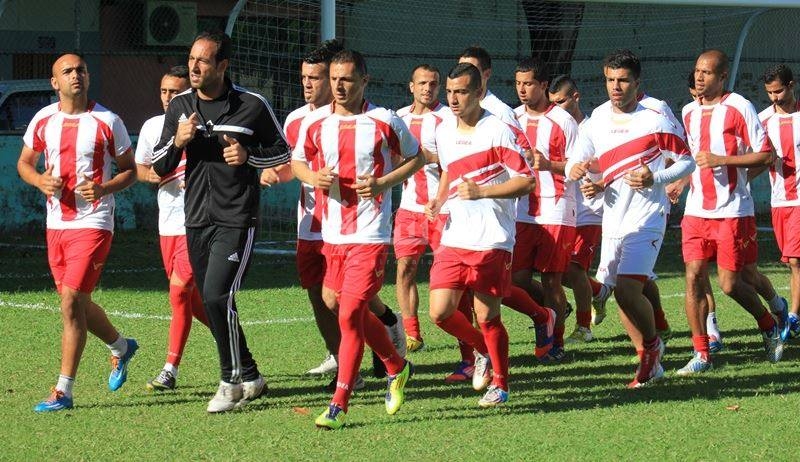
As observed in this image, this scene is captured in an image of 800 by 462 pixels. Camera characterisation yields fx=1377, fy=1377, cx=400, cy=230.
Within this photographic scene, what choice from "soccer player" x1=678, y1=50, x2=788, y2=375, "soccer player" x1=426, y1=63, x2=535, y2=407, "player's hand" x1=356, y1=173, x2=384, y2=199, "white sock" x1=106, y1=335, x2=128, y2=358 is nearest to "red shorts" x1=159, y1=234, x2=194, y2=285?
"white sock" x1=106, y1=335, x2=128, y2=358

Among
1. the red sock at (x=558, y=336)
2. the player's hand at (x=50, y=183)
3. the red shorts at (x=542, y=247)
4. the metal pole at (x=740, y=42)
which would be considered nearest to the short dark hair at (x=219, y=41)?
the player's hand at (x=50, y=183)

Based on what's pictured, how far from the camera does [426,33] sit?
23656mm

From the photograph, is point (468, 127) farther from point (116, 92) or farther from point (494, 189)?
point (116, 92)

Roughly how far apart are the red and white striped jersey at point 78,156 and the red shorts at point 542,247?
354 cm

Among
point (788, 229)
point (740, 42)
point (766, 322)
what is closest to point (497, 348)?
point (766, 322)

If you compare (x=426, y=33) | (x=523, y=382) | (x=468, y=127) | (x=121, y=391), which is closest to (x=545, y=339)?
(x=523, y=382)

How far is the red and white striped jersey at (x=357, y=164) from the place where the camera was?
26.2ft

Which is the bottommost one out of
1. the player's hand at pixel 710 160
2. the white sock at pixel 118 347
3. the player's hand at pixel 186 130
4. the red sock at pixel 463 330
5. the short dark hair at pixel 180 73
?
the white sock at pixel 118 347

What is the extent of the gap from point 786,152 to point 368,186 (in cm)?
498

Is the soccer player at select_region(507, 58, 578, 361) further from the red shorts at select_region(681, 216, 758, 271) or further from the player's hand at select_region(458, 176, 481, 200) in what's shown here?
the player's hand at select_region(458, 176, 481, 200)

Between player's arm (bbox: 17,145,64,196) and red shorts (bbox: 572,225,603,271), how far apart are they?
14.8 ft

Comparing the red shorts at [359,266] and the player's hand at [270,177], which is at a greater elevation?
the player's hand at [270,177]

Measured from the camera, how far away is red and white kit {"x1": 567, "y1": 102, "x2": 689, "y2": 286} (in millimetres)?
9070

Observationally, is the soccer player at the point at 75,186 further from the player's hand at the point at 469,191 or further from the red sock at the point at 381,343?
the player's hand at the point at 469,191
